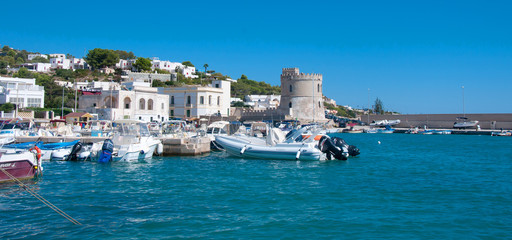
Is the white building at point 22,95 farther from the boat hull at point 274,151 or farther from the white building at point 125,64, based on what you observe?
the white building at point 125,64

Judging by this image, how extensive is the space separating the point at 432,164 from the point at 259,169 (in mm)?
10211

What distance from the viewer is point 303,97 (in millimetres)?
63688

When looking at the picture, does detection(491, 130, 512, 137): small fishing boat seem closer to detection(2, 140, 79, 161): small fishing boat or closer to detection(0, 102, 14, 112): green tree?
detection(2, 140, 79, 161): small fishing boat

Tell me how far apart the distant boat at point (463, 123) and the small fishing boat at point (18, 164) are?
206 feet

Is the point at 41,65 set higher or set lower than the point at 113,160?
higher

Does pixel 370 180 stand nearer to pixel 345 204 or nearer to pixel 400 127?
pixel 345 204

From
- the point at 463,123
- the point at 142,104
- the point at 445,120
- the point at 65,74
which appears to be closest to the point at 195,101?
the point at 142,104

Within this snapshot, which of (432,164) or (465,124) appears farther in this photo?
(465,124)

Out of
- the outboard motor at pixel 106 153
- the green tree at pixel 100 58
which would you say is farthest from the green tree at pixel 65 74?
the outboard motor at pixel 106 153

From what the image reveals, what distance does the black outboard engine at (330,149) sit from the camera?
23.4m

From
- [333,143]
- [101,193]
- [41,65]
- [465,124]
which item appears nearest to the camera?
[101,193]

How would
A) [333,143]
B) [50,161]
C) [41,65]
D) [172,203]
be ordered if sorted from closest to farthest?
[172,203] < [50,161] < [333,143] < [41,65]

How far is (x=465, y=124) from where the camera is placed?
2562 inches

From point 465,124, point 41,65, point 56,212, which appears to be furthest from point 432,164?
point 41,65
